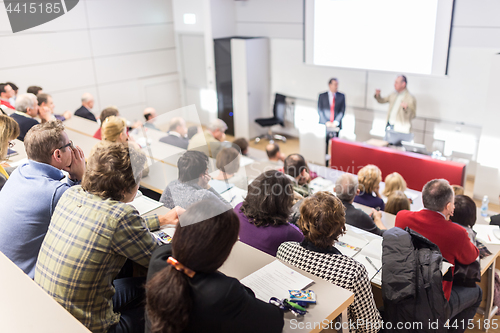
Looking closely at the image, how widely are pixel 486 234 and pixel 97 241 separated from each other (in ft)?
→ 10.0

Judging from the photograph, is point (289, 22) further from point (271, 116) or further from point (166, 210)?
point (166, 210)

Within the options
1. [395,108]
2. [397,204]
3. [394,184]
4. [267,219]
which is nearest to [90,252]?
[267,219]

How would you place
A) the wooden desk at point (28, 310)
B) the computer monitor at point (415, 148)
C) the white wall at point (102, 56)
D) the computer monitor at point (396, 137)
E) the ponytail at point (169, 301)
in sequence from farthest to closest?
the white wall at point (102, 56) → the computer monitor at point (396, 137) → the computer monitor at point (415, 148) → the wooden desk at point (28, 310) → the ponytail at point (169, 301)

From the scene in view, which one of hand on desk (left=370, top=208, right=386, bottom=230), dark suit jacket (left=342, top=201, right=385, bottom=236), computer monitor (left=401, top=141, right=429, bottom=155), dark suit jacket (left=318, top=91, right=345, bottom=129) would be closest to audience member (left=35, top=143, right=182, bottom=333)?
dark suit jacket (left=342, top=201, right=385, bottom=236)

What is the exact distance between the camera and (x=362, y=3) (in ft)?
20.3

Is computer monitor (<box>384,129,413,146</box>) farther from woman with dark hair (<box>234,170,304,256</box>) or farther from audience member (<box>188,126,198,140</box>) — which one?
audience member (<box>188,126,198,140</box>)

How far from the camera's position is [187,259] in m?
1.24

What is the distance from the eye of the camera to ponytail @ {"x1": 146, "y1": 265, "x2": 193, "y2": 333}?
1.19m

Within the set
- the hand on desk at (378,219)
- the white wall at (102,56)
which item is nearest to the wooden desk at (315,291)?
the hand on desk at (378,219)

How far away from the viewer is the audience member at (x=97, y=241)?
1.57m

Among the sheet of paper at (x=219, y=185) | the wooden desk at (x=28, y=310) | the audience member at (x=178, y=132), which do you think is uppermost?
the audience member at (x=178, y=132)

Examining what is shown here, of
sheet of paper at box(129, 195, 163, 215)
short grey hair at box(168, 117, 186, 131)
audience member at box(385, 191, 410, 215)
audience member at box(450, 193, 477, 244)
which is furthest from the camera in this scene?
audience member at box(385, 191, 410, 215)

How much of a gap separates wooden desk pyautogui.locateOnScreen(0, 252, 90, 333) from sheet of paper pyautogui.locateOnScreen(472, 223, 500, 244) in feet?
9.90

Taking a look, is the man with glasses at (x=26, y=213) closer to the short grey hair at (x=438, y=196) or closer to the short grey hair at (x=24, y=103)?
the short grey hair at (x=438, y=196)
